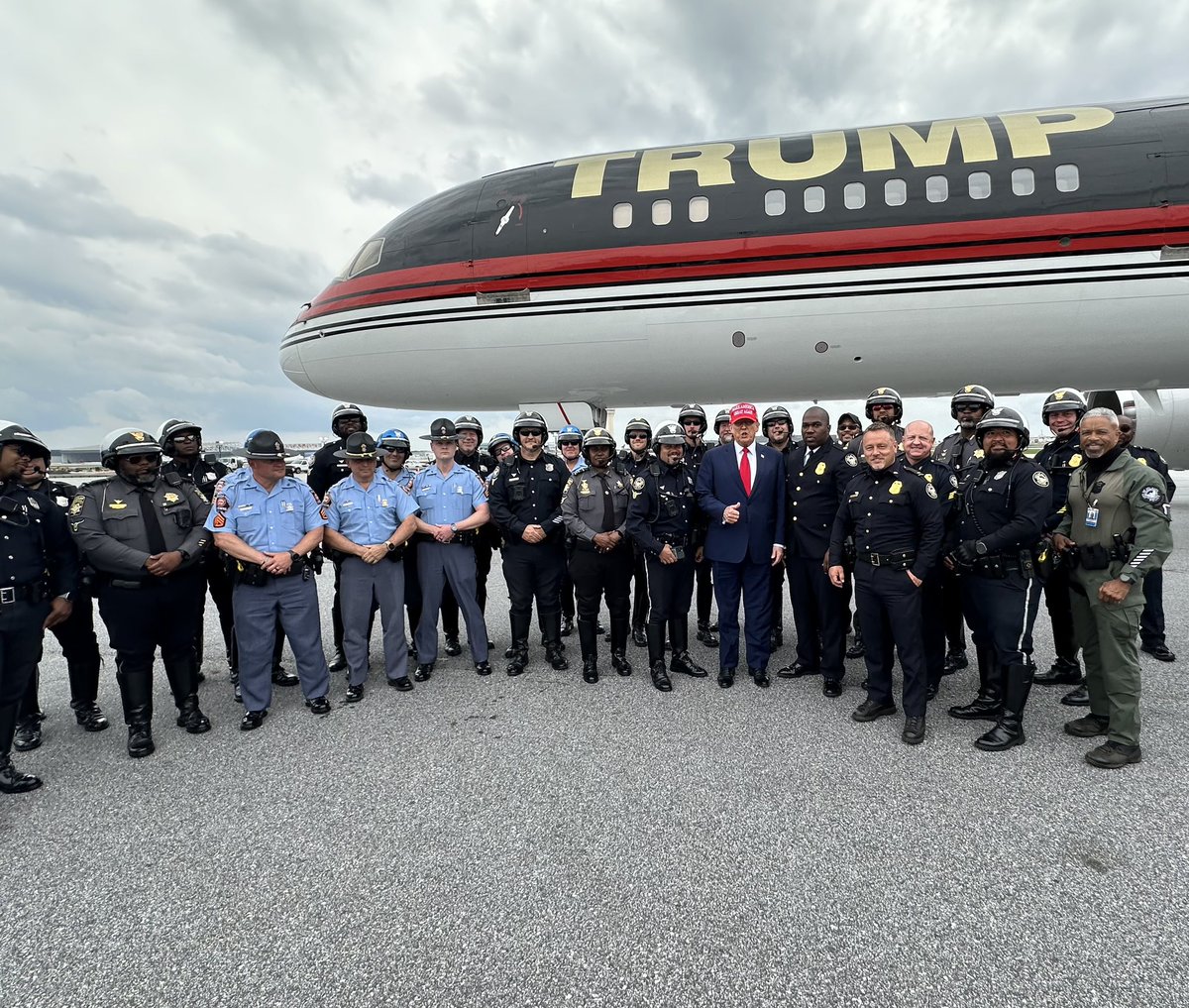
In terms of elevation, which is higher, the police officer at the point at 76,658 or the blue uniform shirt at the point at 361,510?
the blue uniform shirt at the point at 361,510

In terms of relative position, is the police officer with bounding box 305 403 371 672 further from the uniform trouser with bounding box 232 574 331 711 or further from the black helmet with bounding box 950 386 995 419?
the black helmet with bounding box 950 386 995 419

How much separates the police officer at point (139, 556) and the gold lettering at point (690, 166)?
20.1ft

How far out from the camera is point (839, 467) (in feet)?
12.9

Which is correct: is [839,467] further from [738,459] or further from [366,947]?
[366,947]

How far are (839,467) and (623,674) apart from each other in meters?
2.18

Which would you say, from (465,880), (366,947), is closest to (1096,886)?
(465,880)

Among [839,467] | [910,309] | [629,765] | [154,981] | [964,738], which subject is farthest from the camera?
[910,309]

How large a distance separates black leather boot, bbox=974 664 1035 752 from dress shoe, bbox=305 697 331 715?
12.6 feet

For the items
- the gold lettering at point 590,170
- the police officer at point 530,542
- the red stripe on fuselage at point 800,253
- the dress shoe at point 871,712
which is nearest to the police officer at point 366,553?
the police officer at point 530,542

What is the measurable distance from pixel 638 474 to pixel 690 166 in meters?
4.94

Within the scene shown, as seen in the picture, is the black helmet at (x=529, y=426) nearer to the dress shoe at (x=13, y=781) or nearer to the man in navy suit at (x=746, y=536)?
the man in navy suit at (x=746, y=536)

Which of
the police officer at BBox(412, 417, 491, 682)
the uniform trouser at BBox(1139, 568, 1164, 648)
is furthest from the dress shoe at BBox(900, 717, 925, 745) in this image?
the police officer at BBox(412, 417, 491, 682)

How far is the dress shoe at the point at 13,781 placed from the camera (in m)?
2.71

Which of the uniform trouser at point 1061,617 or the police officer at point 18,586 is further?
the uniform trouser at point 1061,617
